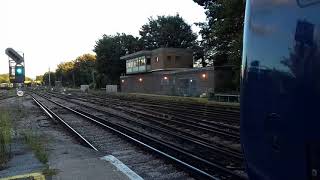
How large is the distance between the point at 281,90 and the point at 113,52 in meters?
105

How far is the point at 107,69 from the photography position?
108 m

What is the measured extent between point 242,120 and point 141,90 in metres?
79.5

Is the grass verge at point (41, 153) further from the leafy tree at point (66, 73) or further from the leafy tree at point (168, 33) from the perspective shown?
the leafy tree at point (66, 73)

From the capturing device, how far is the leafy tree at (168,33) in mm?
102062

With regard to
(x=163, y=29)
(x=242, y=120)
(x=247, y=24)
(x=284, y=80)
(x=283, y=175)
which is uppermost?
(x=163, y=29)

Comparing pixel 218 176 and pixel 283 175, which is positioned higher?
pixel 283 175

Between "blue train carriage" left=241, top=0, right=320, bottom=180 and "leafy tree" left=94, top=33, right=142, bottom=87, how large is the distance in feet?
337

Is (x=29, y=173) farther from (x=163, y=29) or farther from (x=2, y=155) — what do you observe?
(x=163, y=29)

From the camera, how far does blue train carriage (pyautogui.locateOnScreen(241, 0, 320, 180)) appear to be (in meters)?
3.06

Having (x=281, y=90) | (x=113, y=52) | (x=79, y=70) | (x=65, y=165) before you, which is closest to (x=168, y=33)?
(x=113, y=52)

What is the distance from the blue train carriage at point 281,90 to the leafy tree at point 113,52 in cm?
10260

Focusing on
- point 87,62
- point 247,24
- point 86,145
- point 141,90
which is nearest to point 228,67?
point 141,90

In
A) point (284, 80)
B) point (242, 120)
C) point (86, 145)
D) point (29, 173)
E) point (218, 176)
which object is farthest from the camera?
point (86, 145)

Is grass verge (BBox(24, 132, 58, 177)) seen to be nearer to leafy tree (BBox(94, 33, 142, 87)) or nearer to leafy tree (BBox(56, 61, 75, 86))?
leafy tree (BBox(94, 33, 142, 87))
